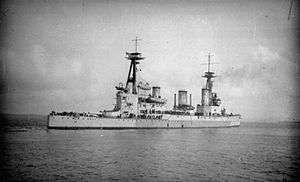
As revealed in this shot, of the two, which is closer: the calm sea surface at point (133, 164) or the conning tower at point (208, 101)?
the calm sea surface at point (133, 164)

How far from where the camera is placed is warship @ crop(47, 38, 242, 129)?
136ft

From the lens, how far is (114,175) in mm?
15688

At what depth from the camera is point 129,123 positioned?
46.2 metres

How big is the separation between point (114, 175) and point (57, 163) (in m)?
4.62

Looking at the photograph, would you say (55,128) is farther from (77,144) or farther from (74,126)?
(77,144)

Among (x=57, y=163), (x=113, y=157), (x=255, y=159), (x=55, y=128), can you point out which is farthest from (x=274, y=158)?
(x=55, y=128)

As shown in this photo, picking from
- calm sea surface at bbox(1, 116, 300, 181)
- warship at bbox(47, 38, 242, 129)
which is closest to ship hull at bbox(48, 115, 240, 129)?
warship at bbox(47, 38, 242, 129)

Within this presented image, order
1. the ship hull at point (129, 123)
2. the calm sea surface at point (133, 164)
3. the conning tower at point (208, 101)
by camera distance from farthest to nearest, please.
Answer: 1. the conning tower at point (208, 101)
2. the ship hull at point (129, 123)
3. the calm sea surface at point (133, 164)

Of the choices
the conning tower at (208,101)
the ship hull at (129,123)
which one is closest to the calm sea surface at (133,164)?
the ship hull at (129,123)

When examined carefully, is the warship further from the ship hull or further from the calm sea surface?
the calm sea surface

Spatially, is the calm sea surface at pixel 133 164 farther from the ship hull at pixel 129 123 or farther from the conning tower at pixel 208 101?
the conning tower at pixel 208 101

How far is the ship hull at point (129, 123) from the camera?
39969 millimetres

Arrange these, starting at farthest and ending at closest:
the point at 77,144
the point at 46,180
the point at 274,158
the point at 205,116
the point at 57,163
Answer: the point at 205,116
the point at 77,144
the point at 274,158
the point at 57,163
the point at 46,180

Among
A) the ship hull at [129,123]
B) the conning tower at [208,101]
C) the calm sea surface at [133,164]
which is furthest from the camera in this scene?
the conning tower at [208,101]
